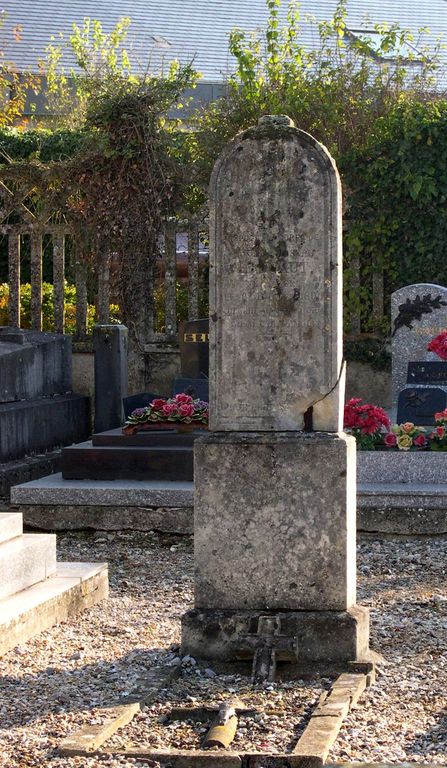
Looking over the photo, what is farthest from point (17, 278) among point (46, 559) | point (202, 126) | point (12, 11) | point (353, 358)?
point (12, 11)

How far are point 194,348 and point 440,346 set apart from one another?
2172mm

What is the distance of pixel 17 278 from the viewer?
507 inches

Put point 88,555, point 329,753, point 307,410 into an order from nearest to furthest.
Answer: point 329,753
point 307,410
point 88,555

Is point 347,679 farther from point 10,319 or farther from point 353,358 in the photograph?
point 10,319

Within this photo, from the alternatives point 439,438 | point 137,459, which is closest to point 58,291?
point 137,459

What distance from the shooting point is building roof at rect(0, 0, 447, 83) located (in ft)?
82.6

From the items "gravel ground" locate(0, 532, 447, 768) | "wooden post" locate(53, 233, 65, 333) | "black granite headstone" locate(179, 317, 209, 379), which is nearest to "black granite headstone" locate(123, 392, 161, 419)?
"black granite headstone" locate(179, 317, 209, 379)

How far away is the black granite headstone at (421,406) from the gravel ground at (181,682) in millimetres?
2462

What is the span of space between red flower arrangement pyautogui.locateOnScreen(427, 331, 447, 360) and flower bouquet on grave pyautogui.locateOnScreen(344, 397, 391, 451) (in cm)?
164

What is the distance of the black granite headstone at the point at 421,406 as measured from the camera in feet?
31.0

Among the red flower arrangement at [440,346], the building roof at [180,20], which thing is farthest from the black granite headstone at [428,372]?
the building roof at [180,20]

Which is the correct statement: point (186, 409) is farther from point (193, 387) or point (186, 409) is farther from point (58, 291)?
point (58, 291)

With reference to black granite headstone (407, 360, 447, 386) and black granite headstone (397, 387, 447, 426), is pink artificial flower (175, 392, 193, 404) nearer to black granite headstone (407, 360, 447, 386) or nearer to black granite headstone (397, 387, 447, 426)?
black granite headstone (397, 387, 447, 426)

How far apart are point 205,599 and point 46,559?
133 cm
